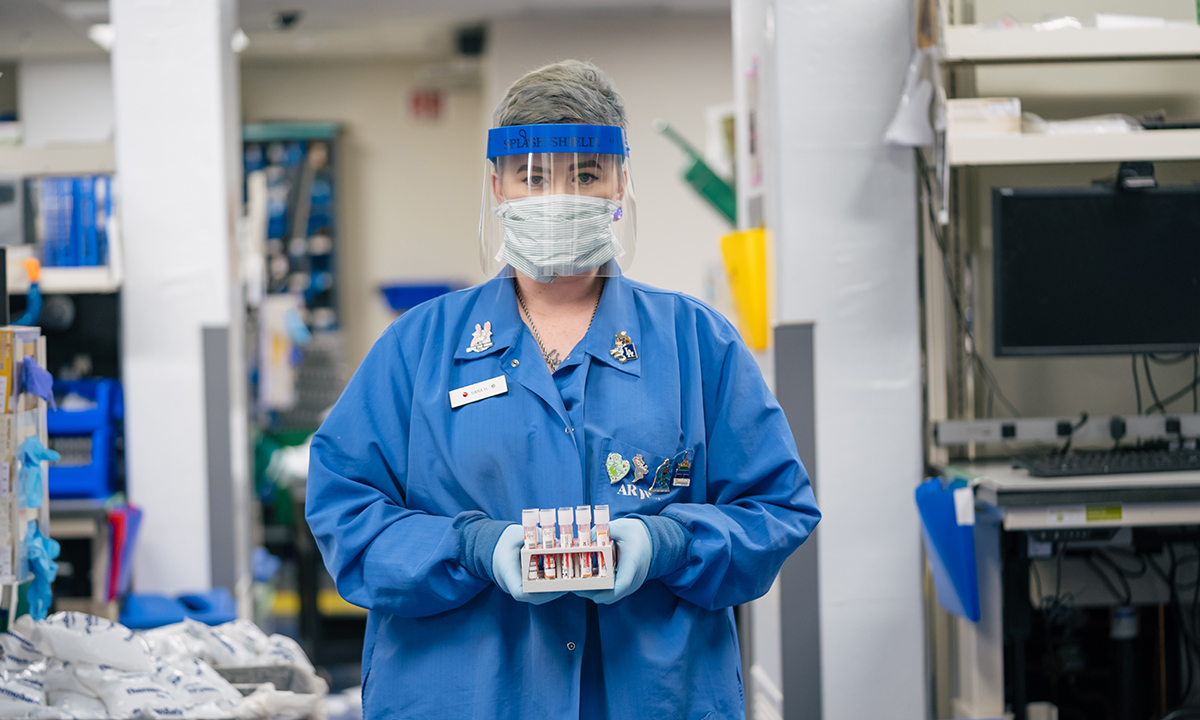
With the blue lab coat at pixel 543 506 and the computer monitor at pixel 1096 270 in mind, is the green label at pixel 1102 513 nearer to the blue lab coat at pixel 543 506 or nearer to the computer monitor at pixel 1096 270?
the computer monitor at pixel 1096 270

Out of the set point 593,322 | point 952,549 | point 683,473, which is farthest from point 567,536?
point 952,549

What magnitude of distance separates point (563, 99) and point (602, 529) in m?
0.62

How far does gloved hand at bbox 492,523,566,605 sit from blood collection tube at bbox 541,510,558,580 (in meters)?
0.03

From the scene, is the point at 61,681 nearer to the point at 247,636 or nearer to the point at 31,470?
the point at 31,470

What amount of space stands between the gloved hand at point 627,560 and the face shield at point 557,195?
1.29 ft

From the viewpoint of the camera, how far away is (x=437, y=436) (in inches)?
56.5

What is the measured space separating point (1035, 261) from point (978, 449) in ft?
1.97

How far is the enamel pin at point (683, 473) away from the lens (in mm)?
1451

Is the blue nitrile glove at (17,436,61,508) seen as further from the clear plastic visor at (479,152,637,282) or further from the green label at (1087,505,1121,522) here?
the green label at (1087,505,1121,522)

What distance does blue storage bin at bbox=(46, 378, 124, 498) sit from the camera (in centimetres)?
326

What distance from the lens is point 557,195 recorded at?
4.86ft

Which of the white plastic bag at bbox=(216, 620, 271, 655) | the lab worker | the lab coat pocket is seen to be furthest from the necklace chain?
the white plastic bag at bbox=(216, 620, 271, 655)

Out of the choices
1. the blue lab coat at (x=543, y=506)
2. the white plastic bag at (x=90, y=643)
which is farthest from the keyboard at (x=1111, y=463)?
the white plastic bag at (x=90, y=643)

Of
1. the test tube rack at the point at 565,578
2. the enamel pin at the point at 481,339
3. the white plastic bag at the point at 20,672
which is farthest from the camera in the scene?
the white plastic bag at the point at 20,672
